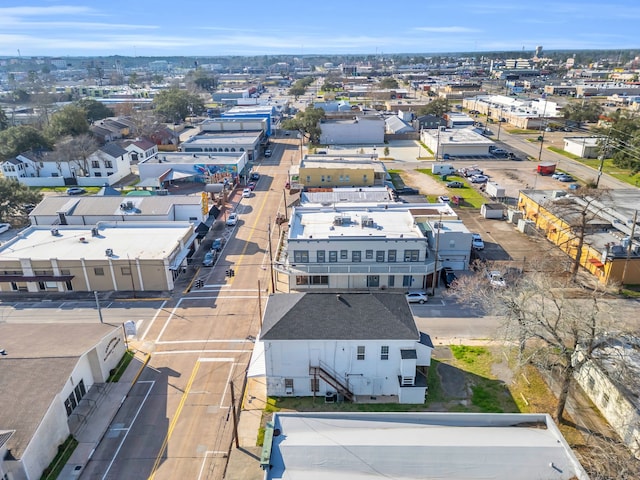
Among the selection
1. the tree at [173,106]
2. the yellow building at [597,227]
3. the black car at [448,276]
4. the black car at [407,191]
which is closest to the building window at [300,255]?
the black car at [448,276]

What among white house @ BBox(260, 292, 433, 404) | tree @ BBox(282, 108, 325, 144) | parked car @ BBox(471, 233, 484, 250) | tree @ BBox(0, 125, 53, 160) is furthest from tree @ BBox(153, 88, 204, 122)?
white house @ BBox(260, 292, 433, 404)

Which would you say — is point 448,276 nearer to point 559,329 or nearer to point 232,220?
point 559,329

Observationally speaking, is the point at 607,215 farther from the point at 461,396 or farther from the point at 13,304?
the point at 13,304

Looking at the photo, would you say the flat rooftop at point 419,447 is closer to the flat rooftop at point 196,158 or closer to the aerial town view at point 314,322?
the aerial town view at point 314,322

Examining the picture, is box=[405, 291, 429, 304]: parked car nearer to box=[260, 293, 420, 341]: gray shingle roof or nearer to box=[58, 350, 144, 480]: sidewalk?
box=[260, 293, 420, 341]: gray shingle roof

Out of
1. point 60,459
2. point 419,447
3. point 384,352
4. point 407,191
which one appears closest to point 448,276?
point 384,352

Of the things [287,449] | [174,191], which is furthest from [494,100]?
[287,449]
